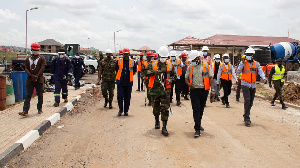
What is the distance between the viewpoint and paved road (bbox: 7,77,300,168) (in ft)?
16.1

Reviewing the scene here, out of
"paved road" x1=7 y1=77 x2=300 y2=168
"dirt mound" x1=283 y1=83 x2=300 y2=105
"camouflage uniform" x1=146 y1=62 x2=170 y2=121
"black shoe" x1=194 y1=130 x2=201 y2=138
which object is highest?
"camouflage uniform" x1=146 y1=62 x2=170 y2=121

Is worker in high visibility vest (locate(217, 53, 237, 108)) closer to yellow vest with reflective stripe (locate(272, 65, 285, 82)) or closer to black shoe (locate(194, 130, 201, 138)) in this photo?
yellow vest with reflective stripe (locate(272, 65, 285, 82))

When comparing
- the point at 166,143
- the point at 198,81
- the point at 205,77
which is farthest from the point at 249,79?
the point at 166,143

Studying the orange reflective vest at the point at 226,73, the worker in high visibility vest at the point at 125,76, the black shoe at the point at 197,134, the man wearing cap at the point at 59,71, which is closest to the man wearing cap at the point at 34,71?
the man wearing cap at the point at 59,71

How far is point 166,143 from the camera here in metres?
5.97

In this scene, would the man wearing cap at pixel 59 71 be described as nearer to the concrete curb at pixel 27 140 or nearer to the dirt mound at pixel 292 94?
the concrete curb at pixel 27 140

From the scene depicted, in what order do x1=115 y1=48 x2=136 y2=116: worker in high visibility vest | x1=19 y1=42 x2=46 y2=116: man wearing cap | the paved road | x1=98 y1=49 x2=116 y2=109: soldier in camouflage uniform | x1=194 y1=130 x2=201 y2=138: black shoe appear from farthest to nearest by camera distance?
x1=98 y1=49 x2=116 y2=109: soldier in camouflage uniform < x1=115 y1=48 x2=136 y2=116: worker in high visibility vest < x1=19 y1=42 x2=46 y2=116: man wearing cap < x1=194 y1=130 x2=201 y2=138: black shoe < the paved road

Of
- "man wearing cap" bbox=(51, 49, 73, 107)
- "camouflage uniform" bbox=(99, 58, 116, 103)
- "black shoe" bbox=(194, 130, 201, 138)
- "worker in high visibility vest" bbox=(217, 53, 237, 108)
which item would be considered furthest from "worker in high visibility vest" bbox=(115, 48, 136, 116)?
"worker in high visibility vest" bbox=(217, 53, 237, 108)

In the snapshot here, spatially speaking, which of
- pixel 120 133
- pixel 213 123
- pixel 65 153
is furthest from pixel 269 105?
pixel 65 153

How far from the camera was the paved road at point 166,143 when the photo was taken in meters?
4.91

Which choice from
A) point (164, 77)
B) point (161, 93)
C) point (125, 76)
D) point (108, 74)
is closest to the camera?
point (161, 93)

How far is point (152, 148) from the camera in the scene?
561 cm

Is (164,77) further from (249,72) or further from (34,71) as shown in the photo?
(34,71)

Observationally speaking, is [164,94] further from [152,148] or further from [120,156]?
[120,156]
